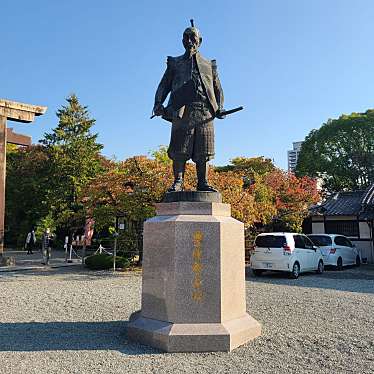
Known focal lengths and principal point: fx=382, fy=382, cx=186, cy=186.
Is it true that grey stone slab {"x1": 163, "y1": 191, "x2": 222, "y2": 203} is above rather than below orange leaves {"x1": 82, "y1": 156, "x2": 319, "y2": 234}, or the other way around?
below

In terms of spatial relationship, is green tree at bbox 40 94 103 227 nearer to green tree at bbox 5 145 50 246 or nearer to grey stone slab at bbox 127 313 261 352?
green tree at bbox 5 145 50 246

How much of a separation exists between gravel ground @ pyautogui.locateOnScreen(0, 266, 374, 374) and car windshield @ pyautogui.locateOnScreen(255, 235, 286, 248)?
9.77ft

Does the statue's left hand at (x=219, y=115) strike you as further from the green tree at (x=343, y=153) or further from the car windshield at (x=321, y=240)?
the green tree at (x=343, y=153)

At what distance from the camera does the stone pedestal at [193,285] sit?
4.87 metres

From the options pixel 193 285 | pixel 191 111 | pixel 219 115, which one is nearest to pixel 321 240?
pixel 219 115

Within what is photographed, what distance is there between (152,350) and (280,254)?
935 cm

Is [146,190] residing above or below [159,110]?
below

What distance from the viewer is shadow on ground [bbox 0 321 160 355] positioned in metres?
4.93

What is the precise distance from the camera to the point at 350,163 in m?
30.1

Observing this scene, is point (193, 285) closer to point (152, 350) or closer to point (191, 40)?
point (152, 350)

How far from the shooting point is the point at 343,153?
3031 centimetres

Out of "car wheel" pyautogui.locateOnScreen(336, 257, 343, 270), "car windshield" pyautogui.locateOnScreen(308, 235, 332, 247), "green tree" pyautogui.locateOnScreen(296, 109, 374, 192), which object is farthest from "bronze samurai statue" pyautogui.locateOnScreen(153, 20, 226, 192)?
"green tree" pyautogui.locateOnScreen(296, 109, 374, 192)

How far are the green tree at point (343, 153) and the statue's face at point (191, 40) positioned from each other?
1046 inches

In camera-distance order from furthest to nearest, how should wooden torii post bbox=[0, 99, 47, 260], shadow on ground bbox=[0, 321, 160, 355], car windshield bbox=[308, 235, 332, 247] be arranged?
car windshield bbox=[308, 235, 332, 247] → wooden torii post bbox=[0, 99, 47, 260] → shadow on ground bbox=[0, 321, 160, 355]
